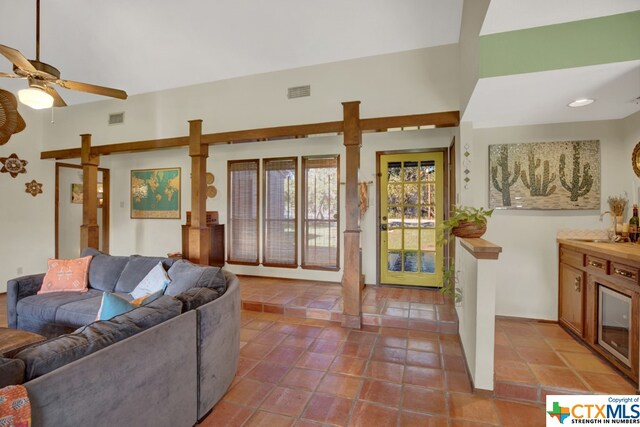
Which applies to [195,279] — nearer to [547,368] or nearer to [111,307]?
[111,307]

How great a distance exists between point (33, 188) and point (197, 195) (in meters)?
3.42

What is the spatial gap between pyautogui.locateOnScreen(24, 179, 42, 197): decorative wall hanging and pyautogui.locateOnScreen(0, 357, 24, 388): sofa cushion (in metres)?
5.72

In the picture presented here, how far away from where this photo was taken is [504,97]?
2.55 metres

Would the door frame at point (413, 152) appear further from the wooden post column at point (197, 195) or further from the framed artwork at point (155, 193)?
the framed artwork at point (155, 193)

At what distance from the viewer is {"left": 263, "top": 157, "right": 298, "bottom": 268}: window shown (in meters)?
5.22

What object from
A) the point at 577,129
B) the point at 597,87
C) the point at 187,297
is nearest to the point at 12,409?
the point at 187,297

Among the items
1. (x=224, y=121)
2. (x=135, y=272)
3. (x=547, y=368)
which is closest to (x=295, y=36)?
(x=224, y=121)

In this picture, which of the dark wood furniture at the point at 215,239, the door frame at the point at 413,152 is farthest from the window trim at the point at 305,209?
the dark wood furniture at the point at 215,239

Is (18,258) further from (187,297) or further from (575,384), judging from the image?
(575,384)

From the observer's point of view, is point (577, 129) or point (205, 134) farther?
point (205, 134)

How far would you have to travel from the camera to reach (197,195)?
166 inches

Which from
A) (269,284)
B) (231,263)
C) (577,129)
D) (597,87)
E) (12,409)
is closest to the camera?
(12,409)

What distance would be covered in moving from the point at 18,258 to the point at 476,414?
22.5 feet

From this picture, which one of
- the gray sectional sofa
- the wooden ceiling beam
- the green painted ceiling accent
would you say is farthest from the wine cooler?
the gray sectional sofa
